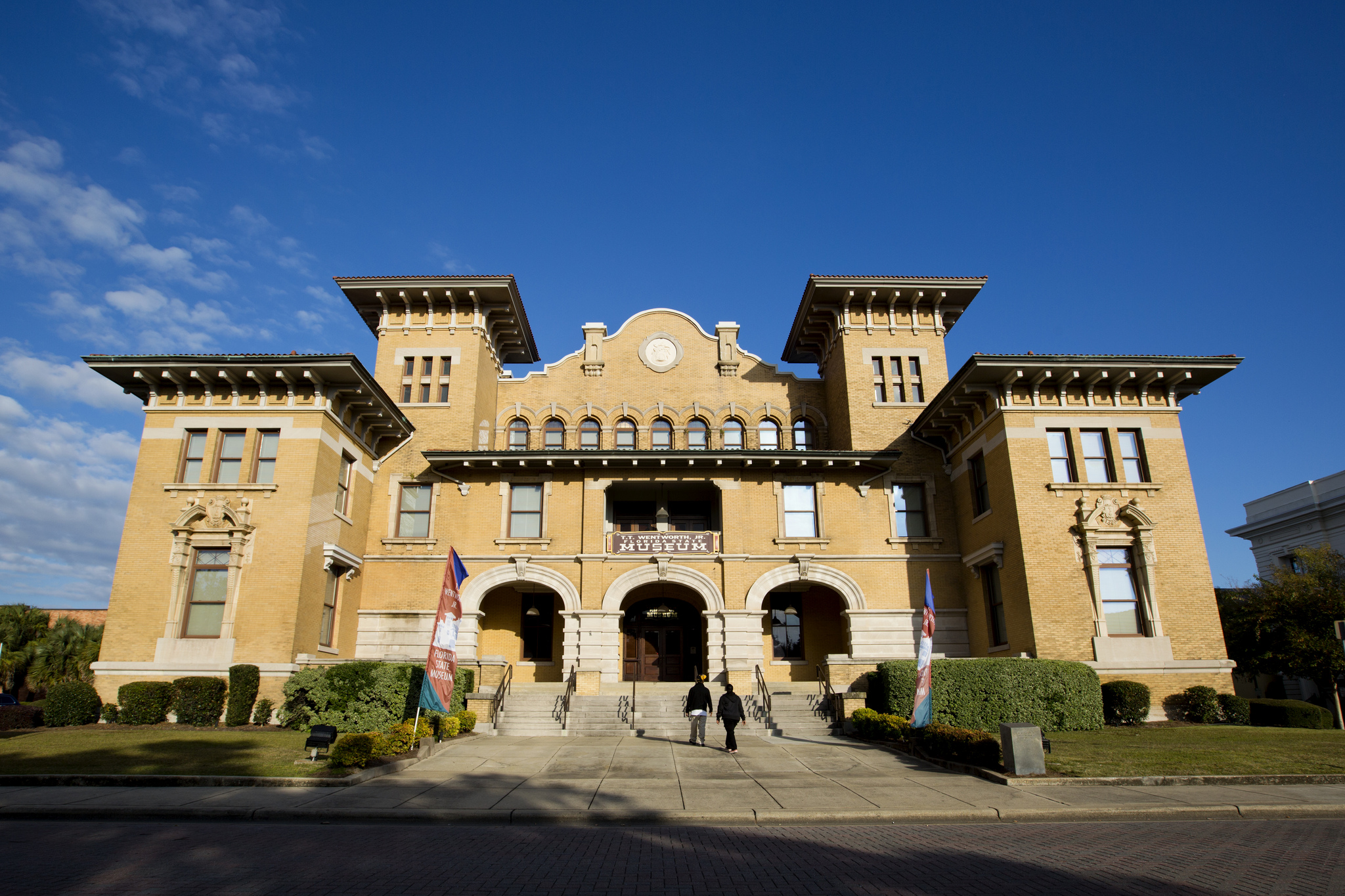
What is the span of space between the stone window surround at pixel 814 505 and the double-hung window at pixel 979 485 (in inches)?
188

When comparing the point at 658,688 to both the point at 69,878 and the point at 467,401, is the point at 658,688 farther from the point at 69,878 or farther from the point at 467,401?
the point at 69,878

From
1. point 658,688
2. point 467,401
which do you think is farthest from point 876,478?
point 467,401

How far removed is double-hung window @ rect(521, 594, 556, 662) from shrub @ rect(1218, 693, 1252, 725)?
20.0 meters

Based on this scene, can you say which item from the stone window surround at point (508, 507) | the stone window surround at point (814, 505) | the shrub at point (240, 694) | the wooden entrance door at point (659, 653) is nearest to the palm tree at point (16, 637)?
the shrub at point (240, 694)

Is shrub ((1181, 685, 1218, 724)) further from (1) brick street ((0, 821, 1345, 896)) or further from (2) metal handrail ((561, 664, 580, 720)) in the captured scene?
(2) metal handrail ((561, 664, 580, 720))

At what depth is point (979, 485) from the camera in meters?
25.6

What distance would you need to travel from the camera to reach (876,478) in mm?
27312

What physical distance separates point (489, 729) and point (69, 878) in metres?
13.2

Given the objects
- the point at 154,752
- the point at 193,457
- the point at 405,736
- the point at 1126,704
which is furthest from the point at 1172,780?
the point at 193,457

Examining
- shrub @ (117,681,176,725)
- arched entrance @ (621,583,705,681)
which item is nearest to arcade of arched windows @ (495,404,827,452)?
arched entrance @ (621,583,705,681)

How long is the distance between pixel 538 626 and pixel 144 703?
11944 mm

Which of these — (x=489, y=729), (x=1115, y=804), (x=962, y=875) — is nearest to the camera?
(x=962, y=875)

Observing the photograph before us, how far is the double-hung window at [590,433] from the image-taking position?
30859 millimetres

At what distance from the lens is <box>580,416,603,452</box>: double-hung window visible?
30.9 meters
